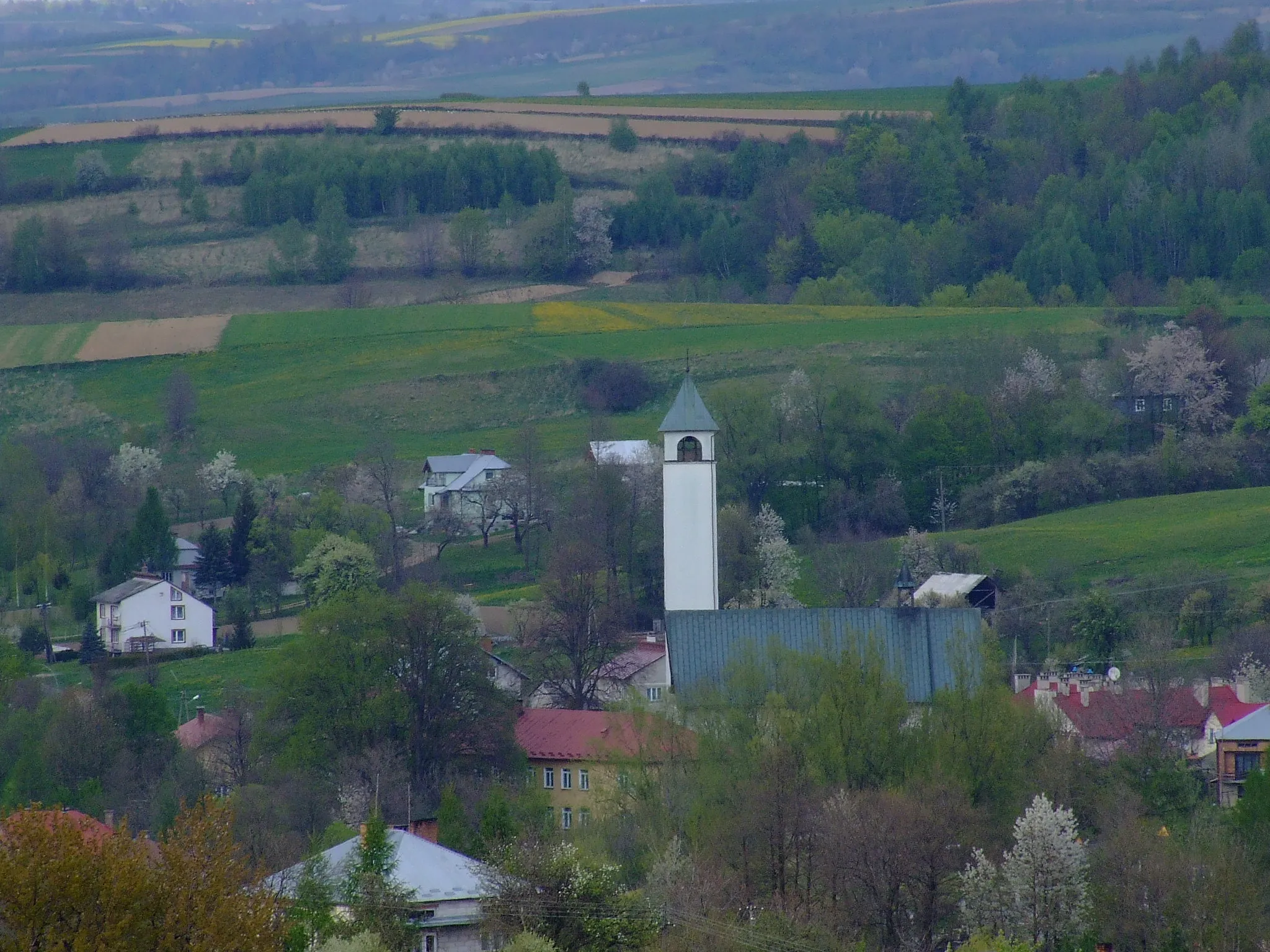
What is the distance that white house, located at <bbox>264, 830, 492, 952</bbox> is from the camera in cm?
3791

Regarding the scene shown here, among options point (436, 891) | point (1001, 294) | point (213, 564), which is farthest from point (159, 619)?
point (1001, 294)

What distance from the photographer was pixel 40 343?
113312 mm

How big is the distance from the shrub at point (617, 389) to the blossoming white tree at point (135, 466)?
18330 mm

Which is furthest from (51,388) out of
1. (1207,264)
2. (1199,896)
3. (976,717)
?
(1199,896)

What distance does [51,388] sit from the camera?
106625mm

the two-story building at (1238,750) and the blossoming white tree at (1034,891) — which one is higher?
the blossoming white tree at (1034,891)

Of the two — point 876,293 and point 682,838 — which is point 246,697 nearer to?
point 682,838

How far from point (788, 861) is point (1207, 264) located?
93988 millimetres

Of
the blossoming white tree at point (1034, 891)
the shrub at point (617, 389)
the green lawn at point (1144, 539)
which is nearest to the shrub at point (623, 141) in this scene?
the shrub at point (617, 389)

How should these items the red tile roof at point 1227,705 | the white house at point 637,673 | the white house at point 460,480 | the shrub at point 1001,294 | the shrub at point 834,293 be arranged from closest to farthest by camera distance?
1. the red tile roof at point 1227,705
2. the white house at point 637,673
3. the white house at point 460,480
4. the shrub at point 1001,294
5. the shrub at point 834,293

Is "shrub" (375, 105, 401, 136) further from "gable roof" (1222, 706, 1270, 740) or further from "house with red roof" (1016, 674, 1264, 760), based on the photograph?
"gable roof" (1222, 706, 1270, 740)

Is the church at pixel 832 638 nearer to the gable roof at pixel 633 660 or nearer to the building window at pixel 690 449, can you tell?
the gable roof at pixel 633 660

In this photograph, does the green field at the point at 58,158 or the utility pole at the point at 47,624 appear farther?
the green field at the point at 58,158

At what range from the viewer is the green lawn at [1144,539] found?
7125 centimetres
